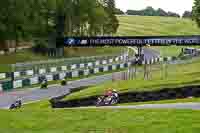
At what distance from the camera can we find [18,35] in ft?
264

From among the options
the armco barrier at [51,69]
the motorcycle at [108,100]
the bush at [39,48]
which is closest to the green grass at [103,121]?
the motorcycle at [108,100]

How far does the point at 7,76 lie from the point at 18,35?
27894 mm

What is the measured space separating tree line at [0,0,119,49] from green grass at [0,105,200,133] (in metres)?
57.1

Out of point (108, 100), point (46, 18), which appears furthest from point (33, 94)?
point (46, 18)

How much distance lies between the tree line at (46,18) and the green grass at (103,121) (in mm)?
57082

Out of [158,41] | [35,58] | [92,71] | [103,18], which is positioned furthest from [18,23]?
[103,18]

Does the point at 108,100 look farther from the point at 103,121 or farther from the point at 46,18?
the point at 46,18

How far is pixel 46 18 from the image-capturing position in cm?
9581

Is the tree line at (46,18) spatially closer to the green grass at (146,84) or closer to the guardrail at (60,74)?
the guardrail at (60,74)

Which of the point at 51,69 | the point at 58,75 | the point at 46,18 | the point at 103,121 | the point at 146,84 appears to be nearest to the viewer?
the point at 103,121

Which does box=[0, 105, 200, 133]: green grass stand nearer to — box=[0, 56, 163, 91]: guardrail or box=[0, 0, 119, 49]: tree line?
box=[0, 56, 163, 91]: guardrail

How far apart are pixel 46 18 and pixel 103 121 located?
78.7 meters

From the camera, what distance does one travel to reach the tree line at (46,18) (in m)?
78.4

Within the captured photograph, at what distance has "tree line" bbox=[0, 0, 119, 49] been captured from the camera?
78.4 m
